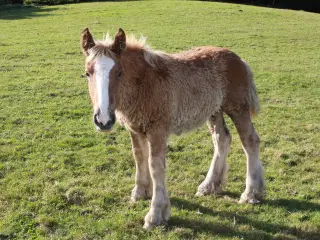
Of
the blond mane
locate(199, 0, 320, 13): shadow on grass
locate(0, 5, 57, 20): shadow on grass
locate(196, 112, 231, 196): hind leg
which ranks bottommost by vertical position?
locate(196, 112, 231, 196): hind leg

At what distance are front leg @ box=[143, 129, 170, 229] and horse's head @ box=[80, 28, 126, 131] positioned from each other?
3.08 feet

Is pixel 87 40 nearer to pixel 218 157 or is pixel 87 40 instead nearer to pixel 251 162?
pixel 218 157

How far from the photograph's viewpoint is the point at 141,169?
244 inches

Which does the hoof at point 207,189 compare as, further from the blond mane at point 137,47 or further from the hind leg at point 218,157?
the blond mane at point 137,47

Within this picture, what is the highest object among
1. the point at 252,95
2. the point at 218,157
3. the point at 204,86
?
the point at 204,86

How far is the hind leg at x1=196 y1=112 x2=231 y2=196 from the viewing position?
655 centimetres

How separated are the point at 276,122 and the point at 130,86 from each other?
5.60 meters

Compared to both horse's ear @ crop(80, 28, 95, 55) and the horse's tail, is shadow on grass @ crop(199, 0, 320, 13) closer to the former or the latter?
the horse's tail

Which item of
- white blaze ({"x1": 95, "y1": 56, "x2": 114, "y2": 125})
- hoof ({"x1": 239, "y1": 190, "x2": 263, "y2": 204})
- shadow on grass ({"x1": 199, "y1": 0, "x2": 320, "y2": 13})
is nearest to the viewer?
white blaze ({"x1": 95, "y1": 56, "x2": 114, "y2": 125})

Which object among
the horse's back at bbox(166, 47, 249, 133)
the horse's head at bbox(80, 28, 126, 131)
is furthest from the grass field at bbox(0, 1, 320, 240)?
the horse's head at bbox(80, 28, 126, 131)

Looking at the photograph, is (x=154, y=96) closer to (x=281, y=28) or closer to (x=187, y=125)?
(x=187, y=125)

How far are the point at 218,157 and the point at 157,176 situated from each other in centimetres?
148

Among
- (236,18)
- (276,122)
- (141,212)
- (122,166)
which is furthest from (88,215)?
(236,18)

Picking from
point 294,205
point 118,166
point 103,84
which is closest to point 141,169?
point 118,166
